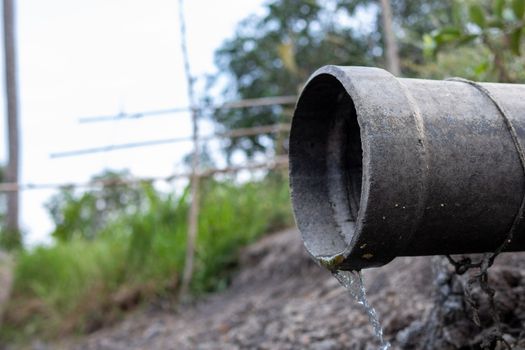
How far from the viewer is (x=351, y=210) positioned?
1664mm

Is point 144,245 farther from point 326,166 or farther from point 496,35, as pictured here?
point 326,166

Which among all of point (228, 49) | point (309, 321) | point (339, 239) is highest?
point (228, 49)

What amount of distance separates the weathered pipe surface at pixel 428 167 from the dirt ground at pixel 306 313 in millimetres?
351

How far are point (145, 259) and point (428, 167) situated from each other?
4067 mm

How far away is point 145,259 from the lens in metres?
5.14

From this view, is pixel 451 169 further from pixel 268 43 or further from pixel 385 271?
pixel 268 43

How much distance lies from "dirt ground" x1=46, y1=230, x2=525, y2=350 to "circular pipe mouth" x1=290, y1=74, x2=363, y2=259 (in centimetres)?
45

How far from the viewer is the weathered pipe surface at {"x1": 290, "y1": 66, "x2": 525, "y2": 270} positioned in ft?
4.19

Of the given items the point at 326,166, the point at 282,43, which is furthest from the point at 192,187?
the point at 282,43

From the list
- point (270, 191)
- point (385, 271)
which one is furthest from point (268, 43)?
point (385, 271)

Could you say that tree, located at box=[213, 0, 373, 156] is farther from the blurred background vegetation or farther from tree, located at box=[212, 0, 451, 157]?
the blurred background vegetation

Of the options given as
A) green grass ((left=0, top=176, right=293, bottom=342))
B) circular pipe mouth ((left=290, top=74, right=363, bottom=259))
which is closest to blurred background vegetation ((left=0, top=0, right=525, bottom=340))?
green grass ((left=0, top=176, right=293, bottom=342))

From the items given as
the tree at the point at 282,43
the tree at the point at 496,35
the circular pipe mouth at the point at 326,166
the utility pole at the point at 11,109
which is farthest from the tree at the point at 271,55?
the circular pipe mouth at the point at 326,166

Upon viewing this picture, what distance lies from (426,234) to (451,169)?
0.14 meters
